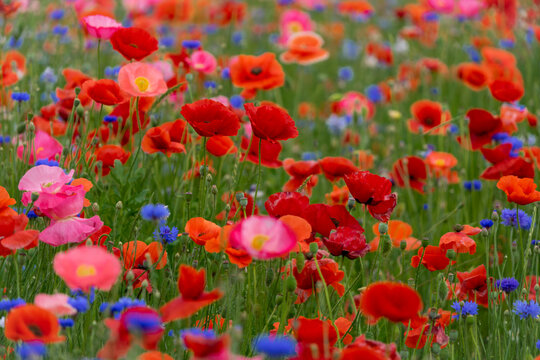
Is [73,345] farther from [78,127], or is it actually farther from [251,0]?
[251,0]

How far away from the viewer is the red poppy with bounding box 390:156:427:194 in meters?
2.31

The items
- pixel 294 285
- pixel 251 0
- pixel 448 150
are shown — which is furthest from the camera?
pixel 251 0

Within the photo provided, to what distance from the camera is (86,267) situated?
1101 millimetres

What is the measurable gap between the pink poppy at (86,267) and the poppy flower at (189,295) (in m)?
0.10

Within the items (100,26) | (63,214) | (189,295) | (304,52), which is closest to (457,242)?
(189,295)

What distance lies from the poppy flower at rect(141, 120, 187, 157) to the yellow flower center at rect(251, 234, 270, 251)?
0.68 meters

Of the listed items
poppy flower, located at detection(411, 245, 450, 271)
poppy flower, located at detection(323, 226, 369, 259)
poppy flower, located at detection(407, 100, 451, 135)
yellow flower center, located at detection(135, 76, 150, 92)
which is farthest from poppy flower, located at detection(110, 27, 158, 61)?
poppy flower, located at detection(407, 100, 451, 135)

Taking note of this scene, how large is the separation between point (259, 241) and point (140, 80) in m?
0.78

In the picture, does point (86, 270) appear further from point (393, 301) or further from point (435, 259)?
point (435, 259)

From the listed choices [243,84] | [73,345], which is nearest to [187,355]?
[73,345]

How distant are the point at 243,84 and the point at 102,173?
53 centimetres

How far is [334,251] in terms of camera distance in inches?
60.2

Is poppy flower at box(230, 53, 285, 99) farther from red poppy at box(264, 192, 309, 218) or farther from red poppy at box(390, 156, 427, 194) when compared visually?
red poppy at box(264, 192, 309, 218)

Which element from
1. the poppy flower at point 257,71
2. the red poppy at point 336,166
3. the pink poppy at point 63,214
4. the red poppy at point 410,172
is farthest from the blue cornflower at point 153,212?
the red poppy at point 410,172
